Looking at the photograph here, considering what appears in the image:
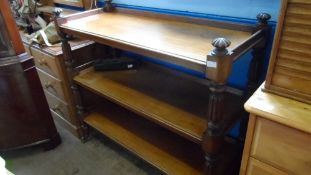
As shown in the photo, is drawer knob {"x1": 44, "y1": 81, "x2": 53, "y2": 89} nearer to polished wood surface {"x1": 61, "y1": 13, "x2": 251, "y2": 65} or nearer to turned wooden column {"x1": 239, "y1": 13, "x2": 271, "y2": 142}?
polished wood surface {"x1": 61, "y1": 13, "x2": 251, "y2": 65}

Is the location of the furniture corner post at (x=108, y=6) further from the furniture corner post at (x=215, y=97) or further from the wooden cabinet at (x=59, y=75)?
the furniture corner post at (x=215, y=97)

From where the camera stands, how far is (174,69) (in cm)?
161

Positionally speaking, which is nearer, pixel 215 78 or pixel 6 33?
pixel 215 78

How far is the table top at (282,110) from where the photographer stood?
2.26 ft

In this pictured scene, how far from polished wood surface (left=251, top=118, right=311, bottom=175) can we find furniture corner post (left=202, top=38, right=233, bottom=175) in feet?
0.58

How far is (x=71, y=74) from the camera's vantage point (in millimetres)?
1626

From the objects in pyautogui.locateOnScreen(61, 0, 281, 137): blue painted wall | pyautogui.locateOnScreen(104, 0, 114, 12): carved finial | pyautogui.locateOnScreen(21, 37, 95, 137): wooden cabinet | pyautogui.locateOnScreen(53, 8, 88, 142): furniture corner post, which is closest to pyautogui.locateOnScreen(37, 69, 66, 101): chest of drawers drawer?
pyautogui.locateOnScreen(21, 37, 95, 137): wooden cabinet

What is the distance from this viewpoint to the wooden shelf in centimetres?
117

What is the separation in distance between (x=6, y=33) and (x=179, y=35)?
1.01m

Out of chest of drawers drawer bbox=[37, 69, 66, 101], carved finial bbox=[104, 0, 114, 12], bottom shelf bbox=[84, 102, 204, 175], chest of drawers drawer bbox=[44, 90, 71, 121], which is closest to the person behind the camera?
bottom shelf bbox=[84, 102, 204, 175]

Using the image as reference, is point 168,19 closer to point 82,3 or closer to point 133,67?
point 133,67

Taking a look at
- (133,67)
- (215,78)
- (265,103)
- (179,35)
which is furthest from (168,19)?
(265,103)

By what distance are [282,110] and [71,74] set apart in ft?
4.27

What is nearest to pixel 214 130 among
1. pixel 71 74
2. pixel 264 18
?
pixel 264 18
